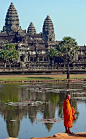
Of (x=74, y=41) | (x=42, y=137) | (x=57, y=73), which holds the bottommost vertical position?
(x=42, y=137)

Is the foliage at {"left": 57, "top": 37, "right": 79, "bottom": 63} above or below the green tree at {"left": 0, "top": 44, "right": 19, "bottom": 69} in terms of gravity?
below

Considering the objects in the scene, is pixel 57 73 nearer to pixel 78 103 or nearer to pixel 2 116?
pixel 78 103

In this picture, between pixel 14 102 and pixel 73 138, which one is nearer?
pixel 73 138

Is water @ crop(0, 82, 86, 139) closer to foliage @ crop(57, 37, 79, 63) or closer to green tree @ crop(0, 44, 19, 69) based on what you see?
foliage @ crop(57, 37, 79, 63)

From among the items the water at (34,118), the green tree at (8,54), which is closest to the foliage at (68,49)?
the water at (34,118)

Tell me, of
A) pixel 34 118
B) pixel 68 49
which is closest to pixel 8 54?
pixel 68 49

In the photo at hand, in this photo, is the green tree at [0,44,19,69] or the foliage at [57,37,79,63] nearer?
the foliage at [57,37,79,63]

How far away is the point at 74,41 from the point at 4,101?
55374 mm

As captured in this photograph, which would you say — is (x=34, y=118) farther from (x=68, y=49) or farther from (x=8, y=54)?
(x=8, y=54)

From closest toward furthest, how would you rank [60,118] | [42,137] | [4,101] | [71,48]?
[42,137]
[60,118]
[4,101]
[71,48]

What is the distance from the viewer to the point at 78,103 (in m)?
46.0

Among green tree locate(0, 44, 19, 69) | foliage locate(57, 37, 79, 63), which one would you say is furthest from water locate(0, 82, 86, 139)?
green tree locate(0, 44, 19, 69)

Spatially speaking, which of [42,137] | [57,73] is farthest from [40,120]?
[57,73]

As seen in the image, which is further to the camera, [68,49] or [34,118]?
[68,49]
